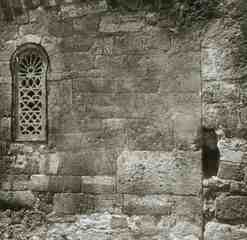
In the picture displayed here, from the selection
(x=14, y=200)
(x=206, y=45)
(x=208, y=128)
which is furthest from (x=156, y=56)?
(x=14, y=200)

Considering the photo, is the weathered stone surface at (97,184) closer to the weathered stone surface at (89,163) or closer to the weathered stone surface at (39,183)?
the weathered stone surface at (89,163)

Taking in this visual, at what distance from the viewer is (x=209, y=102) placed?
12.5ft

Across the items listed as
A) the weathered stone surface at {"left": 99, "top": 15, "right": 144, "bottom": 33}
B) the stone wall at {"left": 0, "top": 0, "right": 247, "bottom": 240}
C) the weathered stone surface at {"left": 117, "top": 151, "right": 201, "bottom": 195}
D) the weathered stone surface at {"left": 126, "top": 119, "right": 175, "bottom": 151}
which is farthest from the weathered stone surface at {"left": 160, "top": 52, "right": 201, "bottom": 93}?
the weathered stone surface at {"left": 117, "top": 151, "right": 201, "bottom": 195}

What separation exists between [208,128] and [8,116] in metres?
2.19

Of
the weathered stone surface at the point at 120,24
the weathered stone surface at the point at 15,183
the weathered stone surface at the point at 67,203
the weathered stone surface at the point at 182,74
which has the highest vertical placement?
the weathered stone surface at the point at 120,24

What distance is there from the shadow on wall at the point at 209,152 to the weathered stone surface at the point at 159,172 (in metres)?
0.08

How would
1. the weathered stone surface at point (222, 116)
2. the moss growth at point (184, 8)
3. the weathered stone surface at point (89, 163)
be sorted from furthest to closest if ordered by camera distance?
1. the weathered stone surface at point (89, 163)
2. the moss growth at point (184, 8)
3. the weathered stone surface at point (222, 116)

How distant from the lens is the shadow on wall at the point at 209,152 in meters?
3.80

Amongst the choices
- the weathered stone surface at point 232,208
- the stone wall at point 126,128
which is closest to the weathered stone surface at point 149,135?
the stone wall at point 126,128

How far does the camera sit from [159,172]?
3.87 metres

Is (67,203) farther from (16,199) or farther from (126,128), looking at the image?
(126,128)

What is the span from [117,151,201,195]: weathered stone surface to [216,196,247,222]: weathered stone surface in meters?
0.26

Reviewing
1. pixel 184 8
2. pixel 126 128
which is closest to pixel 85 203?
pixel 126 128

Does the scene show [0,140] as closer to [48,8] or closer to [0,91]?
[0,91]
